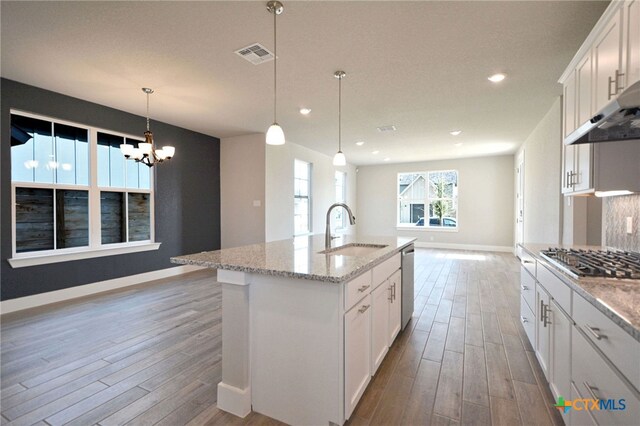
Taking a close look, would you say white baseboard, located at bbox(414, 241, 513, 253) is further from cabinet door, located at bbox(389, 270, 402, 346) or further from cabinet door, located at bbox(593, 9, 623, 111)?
cabinet door, located at bbox(593, 9, 623, 111)

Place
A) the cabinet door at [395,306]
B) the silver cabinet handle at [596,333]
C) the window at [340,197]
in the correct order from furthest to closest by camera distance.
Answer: the window at [340,197] < the cabinet door at [395,306] < the silver cabinet handle at [596,333]

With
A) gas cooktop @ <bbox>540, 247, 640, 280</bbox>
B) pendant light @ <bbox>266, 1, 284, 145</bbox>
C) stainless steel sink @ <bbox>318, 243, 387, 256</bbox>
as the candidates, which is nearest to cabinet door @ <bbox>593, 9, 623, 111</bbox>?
gas cooktop @ <bbox>540, 247, 640, 280</bbox>

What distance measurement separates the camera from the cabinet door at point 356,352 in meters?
1.56

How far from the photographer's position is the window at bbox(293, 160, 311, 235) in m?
6.72

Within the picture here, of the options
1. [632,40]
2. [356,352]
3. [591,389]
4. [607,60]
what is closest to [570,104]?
[607,60]

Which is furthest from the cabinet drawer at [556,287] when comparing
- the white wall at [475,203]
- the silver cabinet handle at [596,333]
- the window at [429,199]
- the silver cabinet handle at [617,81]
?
the window at [429,199]

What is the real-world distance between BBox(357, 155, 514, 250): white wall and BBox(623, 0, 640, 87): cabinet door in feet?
23.4

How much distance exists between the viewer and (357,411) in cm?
173

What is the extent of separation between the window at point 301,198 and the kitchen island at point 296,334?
15.6ft

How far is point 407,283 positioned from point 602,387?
5.79 feet

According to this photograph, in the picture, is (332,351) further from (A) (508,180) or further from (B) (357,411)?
(A) (508,180)

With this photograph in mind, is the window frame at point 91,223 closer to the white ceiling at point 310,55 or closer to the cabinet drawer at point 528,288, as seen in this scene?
the white ceiling at point 310,55

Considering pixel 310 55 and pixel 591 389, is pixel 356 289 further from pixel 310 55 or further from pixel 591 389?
pixel 310 55

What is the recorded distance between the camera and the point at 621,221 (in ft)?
7.32
